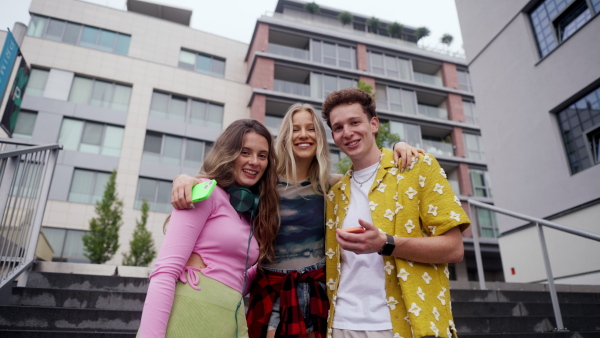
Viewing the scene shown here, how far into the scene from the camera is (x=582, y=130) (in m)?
9.45

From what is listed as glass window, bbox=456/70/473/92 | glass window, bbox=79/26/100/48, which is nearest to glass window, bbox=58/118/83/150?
glass window, bbox=79/26/100/48

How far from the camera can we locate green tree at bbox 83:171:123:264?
15.1 meters

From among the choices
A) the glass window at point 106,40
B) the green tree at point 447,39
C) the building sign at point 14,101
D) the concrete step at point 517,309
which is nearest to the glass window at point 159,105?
the glass window at point 106,40

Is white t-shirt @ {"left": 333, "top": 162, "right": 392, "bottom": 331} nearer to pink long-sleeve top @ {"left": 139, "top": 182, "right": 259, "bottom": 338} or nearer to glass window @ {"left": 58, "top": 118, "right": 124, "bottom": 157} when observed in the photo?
pink long-sleeve top @ {"left": 139, "top": 182, "right": 259, "bottom": 338}

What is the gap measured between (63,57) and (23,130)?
4706 mm

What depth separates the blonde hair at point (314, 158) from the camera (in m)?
2.60

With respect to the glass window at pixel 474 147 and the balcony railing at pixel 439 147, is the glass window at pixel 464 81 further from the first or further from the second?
the balcony railing at pixel 439 147

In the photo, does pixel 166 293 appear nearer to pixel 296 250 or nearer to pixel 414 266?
pixel 296 250

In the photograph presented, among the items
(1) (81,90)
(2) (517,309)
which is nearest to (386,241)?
(2) (517,309)

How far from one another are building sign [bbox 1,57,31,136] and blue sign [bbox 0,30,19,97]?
1860mm

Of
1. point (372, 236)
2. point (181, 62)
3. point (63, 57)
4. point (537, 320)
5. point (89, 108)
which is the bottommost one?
point (537, 320)

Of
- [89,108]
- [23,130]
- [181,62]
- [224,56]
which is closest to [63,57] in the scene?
[89,108]

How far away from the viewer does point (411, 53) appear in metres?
26.5

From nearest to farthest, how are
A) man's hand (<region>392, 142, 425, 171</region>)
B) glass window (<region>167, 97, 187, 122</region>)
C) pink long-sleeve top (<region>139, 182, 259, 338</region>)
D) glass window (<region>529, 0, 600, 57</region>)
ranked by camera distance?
pink long-sleeve top (<region>139, 182, 259, 338</region>) → man's hand (<region>392, 142, 425, 171</region>) → glass window (<region>529, 0, 600, 57</region>) → glass window (<region>167, 97, 187, 122</region>)
